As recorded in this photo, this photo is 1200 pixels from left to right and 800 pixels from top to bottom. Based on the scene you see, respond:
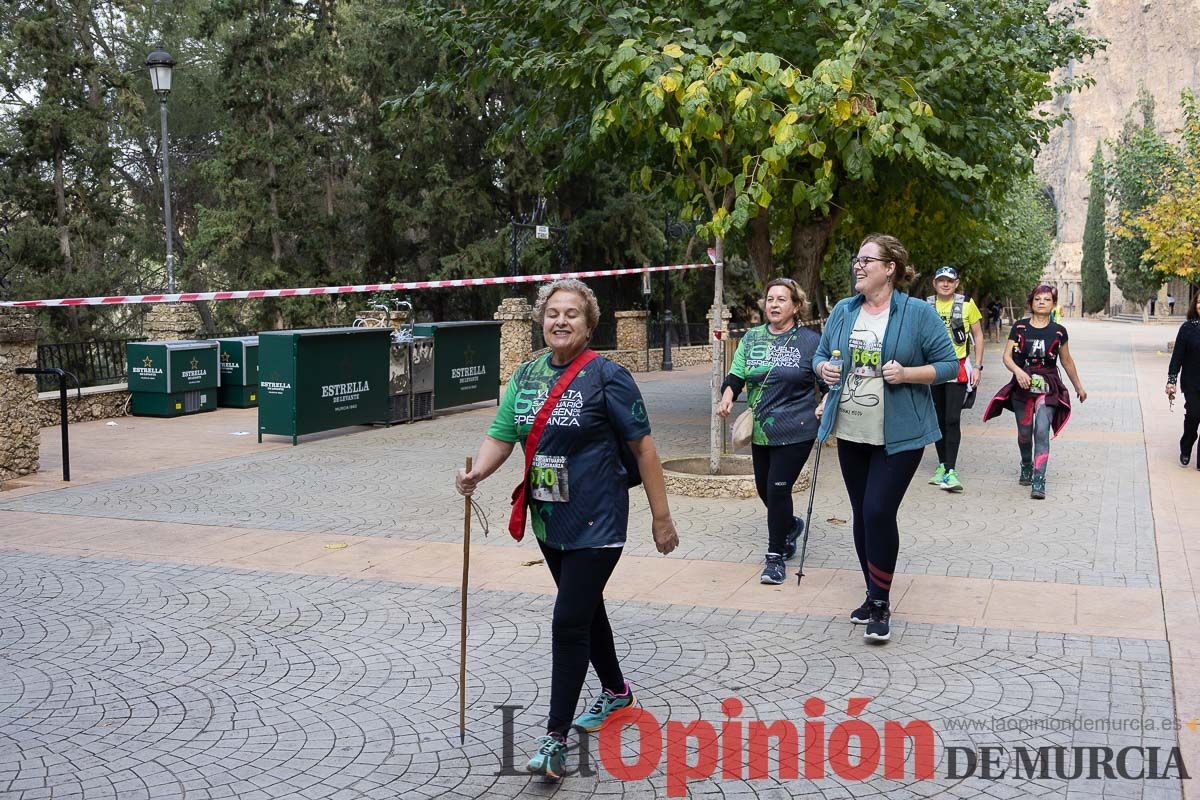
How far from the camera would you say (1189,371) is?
1131 cm

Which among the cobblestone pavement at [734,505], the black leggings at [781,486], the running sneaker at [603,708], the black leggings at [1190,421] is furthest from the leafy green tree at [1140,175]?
the running sneaker at [603,708]

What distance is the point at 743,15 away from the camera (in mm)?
11891

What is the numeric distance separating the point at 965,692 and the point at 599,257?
2433 cm

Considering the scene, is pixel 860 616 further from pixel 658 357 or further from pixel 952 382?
pixel 658 357

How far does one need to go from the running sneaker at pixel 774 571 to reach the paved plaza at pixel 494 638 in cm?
9

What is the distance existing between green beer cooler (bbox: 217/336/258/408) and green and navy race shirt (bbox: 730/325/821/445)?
11.7 meters

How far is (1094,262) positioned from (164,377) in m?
80.8

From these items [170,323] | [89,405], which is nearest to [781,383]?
[89,405]

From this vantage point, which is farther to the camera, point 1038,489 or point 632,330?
point 632,330

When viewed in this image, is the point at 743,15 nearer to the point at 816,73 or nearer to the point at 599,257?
the point at 816,73

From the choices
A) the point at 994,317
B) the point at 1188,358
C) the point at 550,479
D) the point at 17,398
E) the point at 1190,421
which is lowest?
the point at 1190,421

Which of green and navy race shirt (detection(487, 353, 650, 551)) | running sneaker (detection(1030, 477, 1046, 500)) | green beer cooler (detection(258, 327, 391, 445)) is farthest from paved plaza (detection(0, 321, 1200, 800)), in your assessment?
green beer cooler (detection(258, 327, 391, 445))

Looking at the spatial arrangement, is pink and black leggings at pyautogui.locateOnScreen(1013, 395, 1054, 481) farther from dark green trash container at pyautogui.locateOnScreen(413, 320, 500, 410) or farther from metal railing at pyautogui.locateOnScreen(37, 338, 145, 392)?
metal railing at pyautogui.locateOnScreen(37, 338, 145, 392)

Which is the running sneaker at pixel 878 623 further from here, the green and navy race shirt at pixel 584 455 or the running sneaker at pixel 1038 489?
the running sneaker at pixel 1038 489
